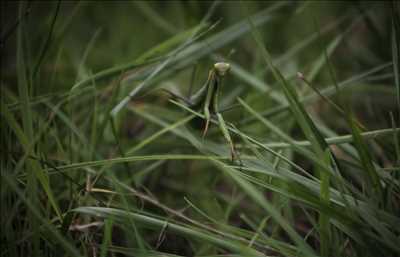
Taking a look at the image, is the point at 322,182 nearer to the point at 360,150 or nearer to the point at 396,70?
the point at 360,150

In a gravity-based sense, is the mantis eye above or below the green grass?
above

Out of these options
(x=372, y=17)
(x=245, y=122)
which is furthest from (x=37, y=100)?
(x=372, y=17)

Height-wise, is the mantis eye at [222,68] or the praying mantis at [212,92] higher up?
the mantis eye at [222,68]

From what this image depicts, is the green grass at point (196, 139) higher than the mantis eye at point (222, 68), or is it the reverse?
the mantis eye at point (222, 68)

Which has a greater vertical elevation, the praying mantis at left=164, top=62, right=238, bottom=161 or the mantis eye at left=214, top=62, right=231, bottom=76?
the mantis eye at left=214, top=62, right=231, bottom=76

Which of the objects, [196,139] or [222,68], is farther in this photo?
[196,139]

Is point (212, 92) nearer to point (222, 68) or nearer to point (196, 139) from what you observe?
point (222, 68)

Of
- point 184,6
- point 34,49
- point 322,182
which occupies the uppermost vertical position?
point 184,6

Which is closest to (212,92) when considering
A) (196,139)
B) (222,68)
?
(222,68)
